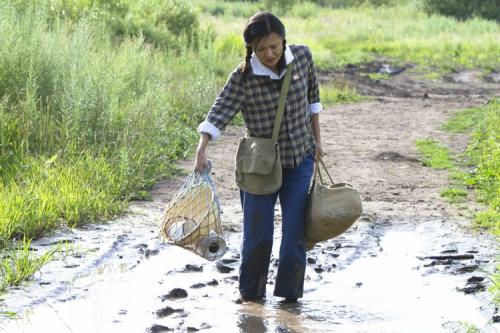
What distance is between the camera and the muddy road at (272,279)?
600 centimetres

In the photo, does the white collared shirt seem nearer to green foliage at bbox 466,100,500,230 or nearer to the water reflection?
the water reflection

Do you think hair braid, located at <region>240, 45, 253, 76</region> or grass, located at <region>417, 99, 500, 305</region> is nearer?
hair braid, located at <region>240, 45, 253, 76</region>

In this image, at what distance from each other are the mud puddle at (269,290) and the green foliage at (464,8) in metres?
39.5

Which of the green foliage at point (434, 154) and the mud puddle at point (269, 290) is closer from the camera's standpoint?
the mud puddle at point (269, 290)

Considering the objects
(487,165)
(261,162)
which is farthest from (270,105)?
(487,165)

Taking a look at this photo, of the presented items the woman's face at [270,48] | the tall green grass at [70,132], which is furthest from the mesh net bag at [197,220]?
the tall green grass at [70,132]

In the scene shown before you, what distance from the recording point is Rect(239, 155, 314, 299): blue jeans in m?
6.08

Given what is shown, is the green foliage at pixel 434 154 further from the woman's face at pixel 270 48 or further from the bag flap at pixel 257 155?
the woman's face at pixel 270 48

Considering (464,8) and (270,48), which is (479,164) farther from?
(464,8)

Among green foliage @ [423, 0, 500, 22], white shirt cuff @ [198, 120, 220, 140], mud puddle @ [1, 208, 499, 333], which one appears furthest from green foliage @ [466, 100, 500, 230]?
green foliage @ [423, 0, 500, 22]

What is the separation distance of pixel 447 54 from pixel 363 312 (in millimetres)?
25189

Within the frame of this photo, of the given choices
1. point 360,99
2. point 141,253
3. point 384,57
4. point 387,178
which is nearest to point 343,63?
point 384,57

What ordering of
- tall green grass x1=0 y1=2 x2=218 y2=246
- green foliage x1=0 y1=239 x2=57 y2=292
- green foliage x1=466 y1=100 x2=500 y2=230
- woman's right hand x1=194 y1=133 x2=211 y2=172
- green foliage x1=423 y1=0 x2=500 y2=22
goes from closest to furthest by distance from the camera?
woman's right hand x1=194 y1=133 x2=211 y2=172, green foliage x1=0 y1=239 x2=57 y2=292, tall green grass x1=0 y1=2 x2=218 y2=246, green foliage x1=466 y1=100 x2=500 y2=230, green foliage x1=423 y1=0 x2=500 y2=22

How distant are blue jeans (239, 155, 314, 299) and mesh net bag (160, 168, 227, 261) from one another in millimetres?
227
